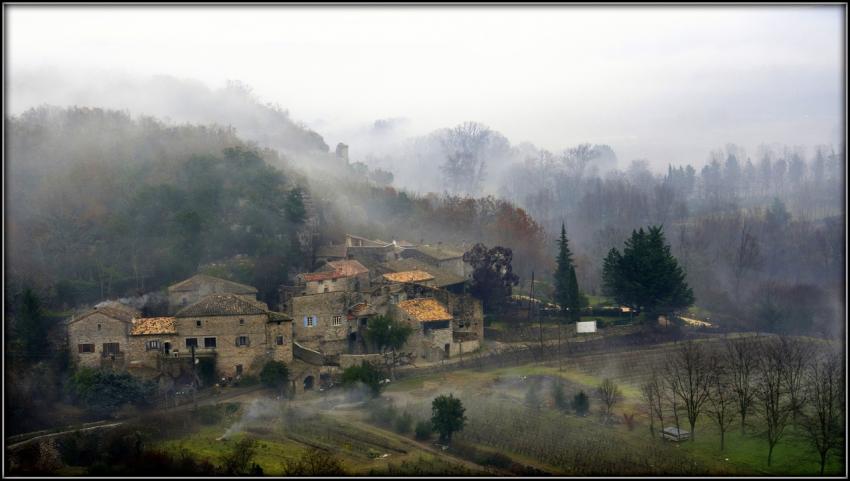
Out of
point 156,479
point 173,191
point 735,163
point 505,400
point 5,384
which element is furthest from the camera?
point 735,163

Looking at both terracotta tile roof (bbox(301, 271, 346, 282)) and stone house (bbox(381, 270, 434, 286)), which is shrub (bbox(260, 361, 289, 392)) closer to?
terracotta tile roof (bbox(301, 271, 346, 282))

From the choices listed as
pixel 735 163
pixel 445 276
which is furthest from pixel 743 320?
pixel 735 163

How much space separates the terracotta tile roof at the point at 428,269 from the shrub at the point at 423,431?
15239mm

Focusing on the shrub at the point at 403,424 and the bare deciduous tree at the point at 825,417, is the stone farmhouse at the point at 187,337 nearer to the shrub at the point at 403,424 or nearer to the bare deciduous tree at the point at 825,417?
the shrub at the point at 403,424

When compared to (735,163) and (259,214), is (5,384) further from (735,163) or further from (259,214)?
(735,163)

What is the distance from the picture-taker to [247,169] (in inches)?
1975

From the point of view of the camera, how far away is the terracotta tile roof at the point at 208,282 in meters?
38.6

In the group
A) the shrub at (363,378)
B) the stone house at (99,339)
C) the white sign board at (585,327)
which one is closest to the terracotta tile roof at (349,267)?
the shrub at (363,378)

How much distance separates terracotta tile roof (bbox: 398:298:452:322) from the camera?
38875 millimetres

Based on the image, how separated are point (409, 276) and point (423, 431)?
582 inches

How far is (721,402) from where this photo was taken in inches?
1148

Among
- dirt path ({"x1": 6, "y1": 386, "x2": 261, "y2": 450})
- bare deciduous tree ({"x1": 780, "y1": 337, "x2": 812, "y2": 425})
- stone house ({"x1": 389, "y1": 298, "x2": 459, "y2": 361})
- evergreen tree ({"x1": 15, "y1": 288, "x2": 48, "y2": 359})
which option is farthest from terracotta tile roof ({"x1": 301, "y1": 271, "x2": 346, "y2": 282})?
bare deciduous tree ({"x1": 780, "y1": 337, "x2": 812, "y2": 425})

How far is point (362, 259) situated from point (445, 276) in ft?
17.3

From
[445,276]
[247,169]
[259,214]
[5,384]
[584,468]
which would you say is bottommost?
[584,468]
